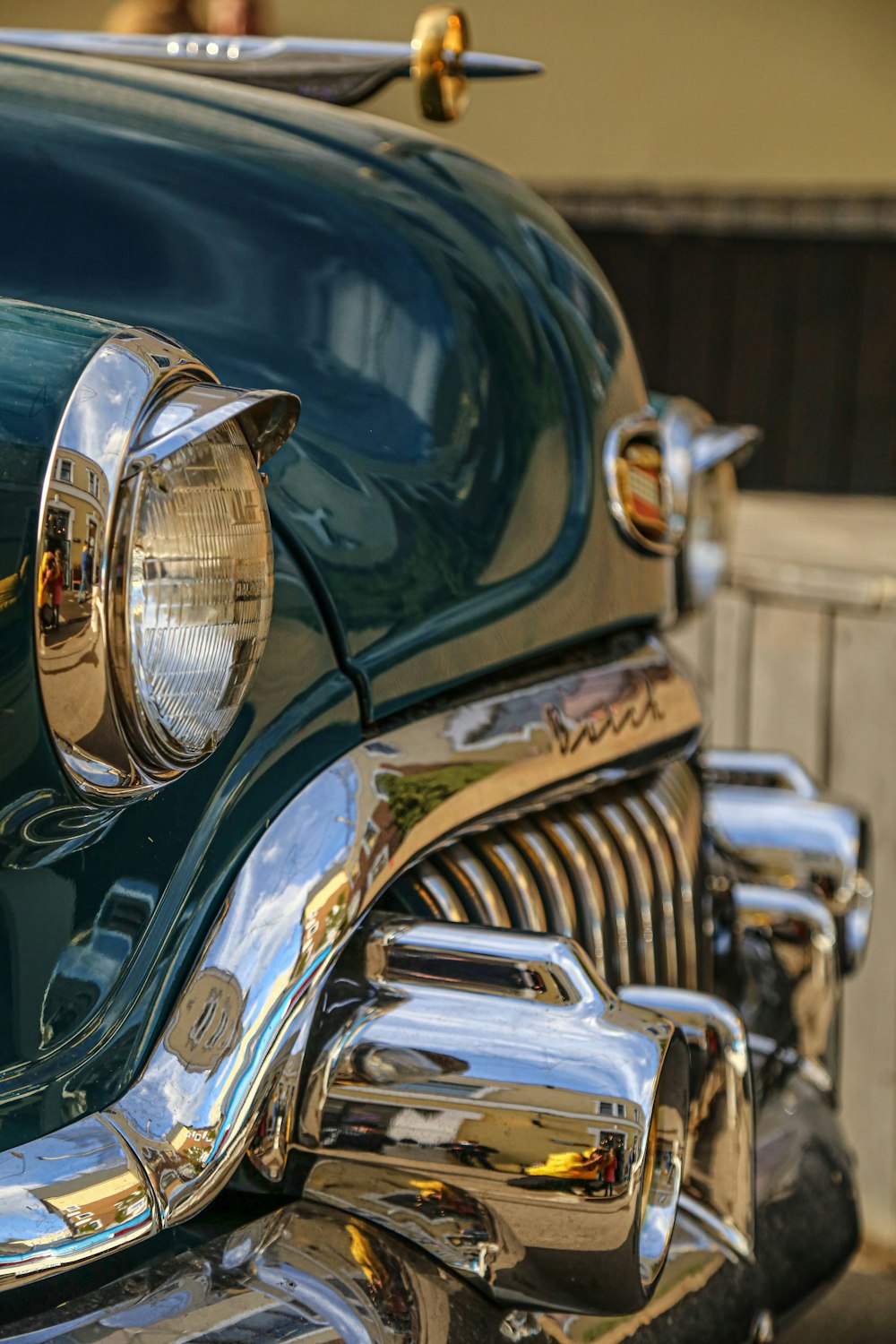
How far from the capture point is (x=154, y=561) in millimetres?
812

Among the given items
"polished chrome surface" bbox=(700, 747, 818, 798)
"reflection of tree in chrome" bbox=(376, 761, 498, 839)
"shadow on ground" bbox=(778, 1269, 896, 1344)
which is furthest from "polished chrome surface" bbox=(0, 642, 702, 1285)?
"shadow on ground" bbox=(778, 1269, 896, 1344)

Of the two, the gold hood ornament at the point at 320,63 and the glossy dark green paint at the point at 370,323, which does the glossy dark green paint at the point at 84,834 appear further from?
the gold hood ornament at the point at 320,63

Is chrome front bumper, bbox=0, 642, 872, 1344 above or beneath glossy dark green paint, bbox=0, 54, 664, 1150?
beneath

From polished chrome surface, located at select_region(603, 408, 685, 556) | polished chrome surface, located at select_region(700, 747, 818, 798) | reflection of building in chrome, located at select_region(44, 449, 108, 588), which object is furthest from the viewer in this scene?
polished chrome surface, located at select_region(700, 747, 818, 798)

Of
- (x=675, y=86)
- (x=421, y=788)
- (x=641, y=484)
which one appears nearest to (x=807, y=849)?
(x=641, y=484)

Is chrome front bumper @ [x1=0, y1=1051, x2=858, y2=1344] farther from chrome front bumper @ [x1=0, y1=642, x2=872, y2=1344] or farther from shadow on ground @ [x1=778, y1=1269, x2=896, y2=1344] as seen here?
shadow on ground @ [x1=778, y1=1269, x2=896, y2=1344]

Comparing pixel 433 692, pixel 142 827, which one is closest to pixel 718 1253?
pixel 433 692

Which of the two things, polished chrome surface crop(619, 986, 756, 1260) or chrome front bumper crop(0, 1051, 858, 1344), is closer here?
chrome front bumper crop(0, 1051, 858, 1344)

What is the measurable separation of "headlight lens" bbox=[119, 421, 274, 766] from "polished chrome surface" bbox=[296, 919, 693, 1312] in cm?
25

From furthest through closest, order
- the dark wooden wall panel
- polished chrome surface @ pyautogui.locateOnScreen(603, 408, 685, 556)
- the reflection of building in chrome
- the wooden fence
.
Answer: the dark wooden wall panel
the wooden fence
polished chrome surface @ pyautogui.locateOnScreen(603, 408, 685, 556)
the reflection of building in chrome

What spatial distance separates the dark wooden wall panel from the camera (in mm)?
5812

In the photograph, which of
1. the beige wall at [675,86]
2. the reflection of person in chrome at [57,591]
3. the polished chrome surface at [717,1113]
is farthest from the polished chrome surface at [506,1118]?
the beige wall at [675,86]

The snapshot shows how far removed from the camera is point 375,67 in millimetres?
1749

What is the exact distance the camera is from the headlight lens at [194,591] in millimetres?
802
